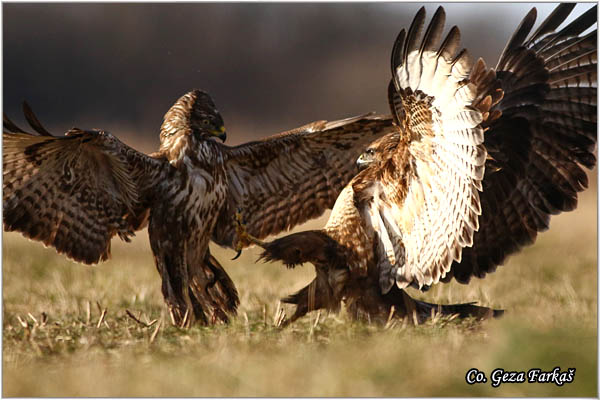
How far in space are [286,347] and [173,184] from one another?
58.2 inches

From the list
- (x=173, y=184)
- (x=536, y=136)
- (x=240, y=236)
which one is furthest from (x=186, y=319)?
(x=536, y=136)

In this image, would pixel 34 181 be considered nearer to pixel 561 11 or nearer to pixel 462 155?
pixel 462 155

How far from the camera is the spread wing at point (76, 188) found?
4207mm

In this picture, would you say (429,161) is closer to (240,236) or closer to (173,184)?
(240,236)

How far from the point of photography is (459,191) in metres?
Answer: 3.85

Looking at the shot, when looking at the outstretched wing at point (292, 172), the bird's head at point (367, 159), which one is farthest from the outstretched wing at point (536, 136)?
the outstretched wing at point (292, 172)

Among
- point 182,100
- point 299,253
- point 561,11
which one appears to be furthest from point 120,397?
point 561,11

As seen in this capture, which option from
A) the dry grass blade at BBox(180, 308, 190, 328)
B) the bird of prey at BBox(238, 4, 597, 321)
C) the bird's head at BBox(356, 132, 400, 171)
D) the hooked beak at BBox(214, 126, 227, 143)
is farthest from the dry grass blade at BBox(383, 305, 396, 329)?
the hooked beak at BBox(214, 126, 227, 143)

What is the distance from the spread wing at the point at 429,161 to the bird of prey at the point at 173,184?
3.11ft

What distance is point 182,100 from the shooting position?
16.5 ft

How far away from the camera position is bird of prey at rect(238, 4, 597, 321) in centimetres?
402

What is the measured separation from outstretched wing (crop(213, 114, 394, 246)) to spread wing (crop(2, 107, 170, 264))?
27.0 inches

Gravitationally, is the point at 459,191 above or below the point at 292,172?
below

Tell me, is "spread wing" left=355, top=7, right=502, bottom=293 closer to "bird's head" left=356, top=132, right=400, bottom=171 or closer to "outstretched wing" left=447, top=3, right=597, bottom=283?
"bird's head" left=356, top=132, right=400, bottom=171
